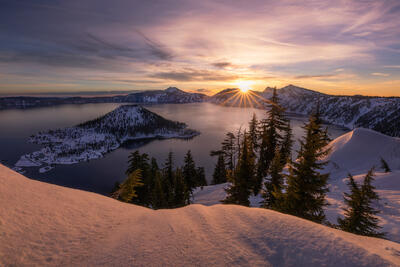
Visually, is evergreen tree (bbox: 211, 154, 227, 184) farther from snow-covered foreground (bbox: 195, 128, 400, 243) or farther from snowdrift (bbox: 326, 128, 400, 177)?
snowdrift (bbox: 326, 128, 400, 177)

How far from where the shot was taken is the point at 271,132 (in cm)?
2380

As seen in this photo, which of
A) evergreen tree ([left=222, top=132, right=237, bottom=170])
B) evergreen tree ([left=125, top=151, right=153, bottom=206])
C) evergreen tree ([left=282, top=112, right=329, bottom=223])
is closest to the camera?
evergreen tree ([left=282, top=112, right=329, bottom=223])

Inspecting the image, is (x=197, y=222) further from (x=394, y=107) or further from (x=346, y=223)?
(x=394, y=107)

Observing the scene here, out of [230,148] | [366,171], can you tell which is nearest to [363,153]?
[366,171]

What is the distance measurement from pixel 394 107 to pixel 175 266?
309m

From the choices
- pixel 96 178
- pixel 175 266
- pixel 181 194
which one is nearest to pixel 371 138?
pixel 181 194

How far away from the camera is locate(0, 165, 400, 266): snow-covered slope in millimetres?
3426

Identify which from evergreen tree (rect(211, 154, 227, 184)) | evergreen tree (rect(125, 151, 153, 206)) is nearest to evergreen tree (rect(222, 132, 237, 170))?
evergreen tree (rect(211, 154, 227, 184))

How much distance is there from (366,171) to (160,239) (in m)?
23.0

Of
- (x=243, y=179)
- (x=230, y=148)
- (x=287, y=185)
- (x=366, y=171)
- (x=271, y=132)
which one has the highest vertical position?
(x=271, y=132)

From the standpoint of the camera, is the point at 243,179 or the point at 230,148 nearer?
the point at 243,179

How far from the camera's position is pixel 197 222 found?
5.04 meters

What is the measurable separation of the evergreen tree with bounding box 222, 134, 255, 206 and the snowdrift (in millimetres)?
11798

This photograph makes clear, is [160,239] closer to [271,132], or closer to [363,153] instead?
[271,132]
